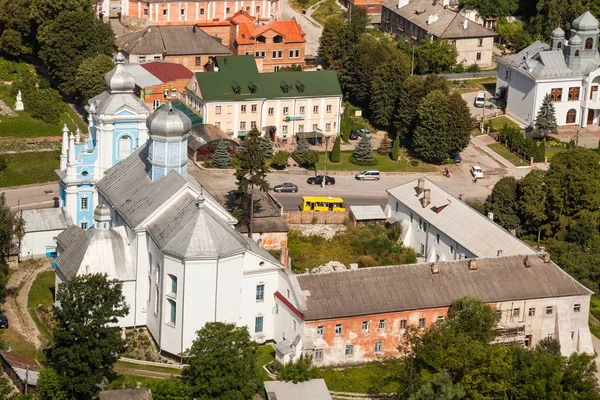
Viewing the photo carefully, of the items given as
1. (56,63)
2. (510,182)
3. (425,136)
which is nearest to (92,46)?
(56,63)

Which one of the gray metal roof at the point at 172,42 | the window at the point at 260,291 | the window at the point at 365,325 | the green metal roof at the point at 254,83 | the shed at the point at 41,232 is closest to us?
the window at the point at 365,325

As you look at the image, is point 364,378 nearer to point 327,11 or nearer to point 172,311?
point 172,311

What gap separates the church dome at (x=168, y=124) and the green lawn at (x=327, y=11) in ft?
209

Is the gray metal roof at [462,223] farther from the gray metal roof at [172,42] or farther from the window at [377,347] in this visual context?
the gray metal roof at [172,42]

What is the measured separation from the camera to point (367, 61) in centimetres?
11762

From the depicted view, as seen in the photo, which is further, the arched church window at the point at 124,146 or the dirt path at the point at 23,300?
the arched church window at the point at 124,146

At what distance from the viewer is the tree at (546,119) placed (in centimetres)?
11394

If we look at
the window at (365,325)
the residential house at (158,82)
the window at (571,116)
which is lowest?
the window at (365,325)

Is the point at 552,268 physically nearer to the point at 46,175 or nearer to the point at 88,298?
the point at 88,298

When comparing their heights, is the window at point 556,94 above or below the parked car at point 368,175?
above

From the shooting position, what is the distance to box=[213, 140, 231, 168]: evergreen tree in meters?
105

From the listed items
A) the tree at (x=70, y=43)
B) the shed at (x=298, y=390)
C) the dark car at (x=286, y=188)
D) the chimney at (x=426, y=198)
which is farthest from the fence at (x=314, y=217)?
the tree at (x=70, y=43)

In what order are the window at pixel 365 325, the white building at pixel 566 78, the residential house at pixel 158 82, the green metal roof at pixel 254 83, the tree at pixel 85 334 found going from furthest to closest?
1. the white building at pixel 566 78
2. the residential house at pixel 158 82
3. the green metal roof at pixel 254 83
4. the window at pixel 365 325
5. the tree at pixel 85 334

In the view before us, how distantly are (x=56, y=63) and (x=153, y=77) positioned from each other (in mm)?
7728
